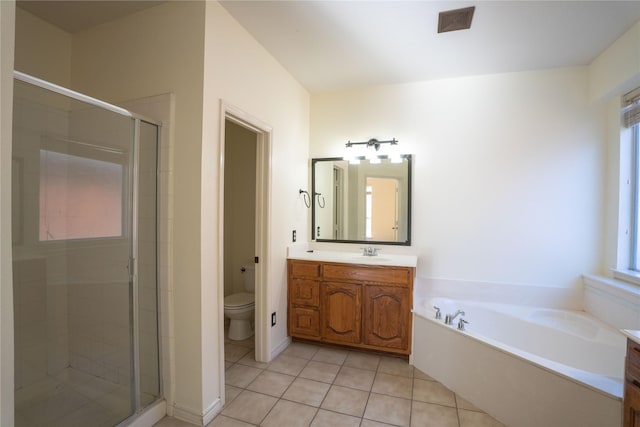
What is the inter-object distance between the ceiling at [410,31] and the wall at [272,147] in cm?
16

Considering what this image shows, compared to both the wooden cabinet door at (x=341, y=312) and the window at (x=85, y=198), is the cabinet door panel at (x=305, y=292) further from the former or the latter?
the window at (x=85, y=198)

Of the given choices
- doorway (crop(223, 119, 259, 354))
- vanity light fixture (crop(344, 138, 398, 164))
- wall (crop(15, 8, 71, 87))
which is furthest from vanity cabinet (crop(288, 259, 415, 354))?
wall (crop(15, 8, 71, 87))

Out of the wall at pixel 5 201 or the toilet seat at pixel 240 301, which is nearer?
the wall at pixel 5 201

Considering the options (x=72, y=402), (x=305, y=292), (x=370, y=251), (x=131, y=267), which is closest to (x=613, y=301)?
(x=370, y=251)

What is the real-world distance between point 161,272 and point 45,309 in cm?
67

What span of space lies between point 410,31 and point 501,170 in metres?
1.48

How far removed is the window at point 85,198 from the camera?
1.74 metres

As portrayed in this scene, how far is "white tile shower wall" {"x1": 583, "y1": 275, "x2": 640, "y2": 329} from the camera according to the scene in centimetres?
202

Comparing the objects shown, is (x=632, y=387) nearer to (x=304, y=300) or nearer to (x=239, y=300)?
(x=304, y=300)

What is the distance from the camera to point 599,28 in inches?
79.7

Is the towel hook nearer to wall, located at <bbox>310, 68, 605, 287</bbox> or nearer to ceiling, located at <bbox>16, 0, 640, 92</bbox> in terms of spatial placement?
wall, located at <bbox>310, 68, 605, 287</bbox>

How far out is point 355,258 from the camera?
2.79 metres

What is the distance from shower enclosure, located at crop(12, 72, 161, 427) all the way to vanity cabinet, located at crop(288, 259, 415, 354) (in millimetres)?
1275

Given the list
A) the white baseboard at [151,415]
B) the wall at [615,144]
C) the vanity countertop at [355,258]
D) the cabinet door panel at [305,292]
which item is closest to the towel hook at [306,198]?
the vanity countertop at [355,258]
